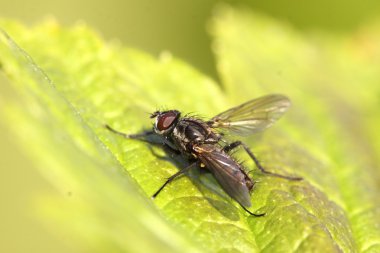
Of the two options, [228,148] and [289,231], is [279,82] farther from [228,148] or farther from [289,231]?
[289,231]

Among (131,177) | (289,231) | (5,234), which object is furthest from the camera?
(5,234)

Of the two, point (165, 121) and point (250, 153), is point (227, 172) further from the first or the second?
point (165, 121)

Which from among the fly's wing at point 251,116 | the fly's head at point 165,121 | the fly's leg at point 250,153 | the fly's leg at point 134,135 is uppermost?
the fly's wing at point 251,116

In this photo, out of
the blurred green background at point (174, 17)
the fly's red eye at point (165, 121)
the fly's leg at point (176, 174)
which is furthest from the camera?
the blurred green background at point (174, 17)

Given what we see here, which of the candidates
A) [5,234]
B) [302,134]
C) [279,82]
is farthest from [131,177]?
[5,234]

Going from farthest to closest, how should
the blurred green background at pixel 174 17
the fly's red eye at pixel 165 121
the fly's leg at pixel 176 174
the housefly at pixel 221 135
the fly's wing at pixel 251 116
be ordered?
the blurred green background at pixel 174 17 < the fly's wing at pixel 251 116 < the fly's red eye at pixel 165 121 < the housefly at pixel 221 135 < the fly's leg at pixel 176 174

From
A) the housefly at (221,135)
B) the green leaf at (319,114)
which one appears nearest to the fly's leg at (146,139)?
the housefly at (221,135)

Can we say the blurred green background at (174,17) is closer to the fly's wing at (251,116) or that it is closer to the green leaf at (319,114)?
the green leaf at (319,114)

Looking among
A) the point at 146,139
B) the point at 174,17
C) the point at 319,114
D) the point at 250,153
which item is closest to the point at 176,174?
the point at 146,139
